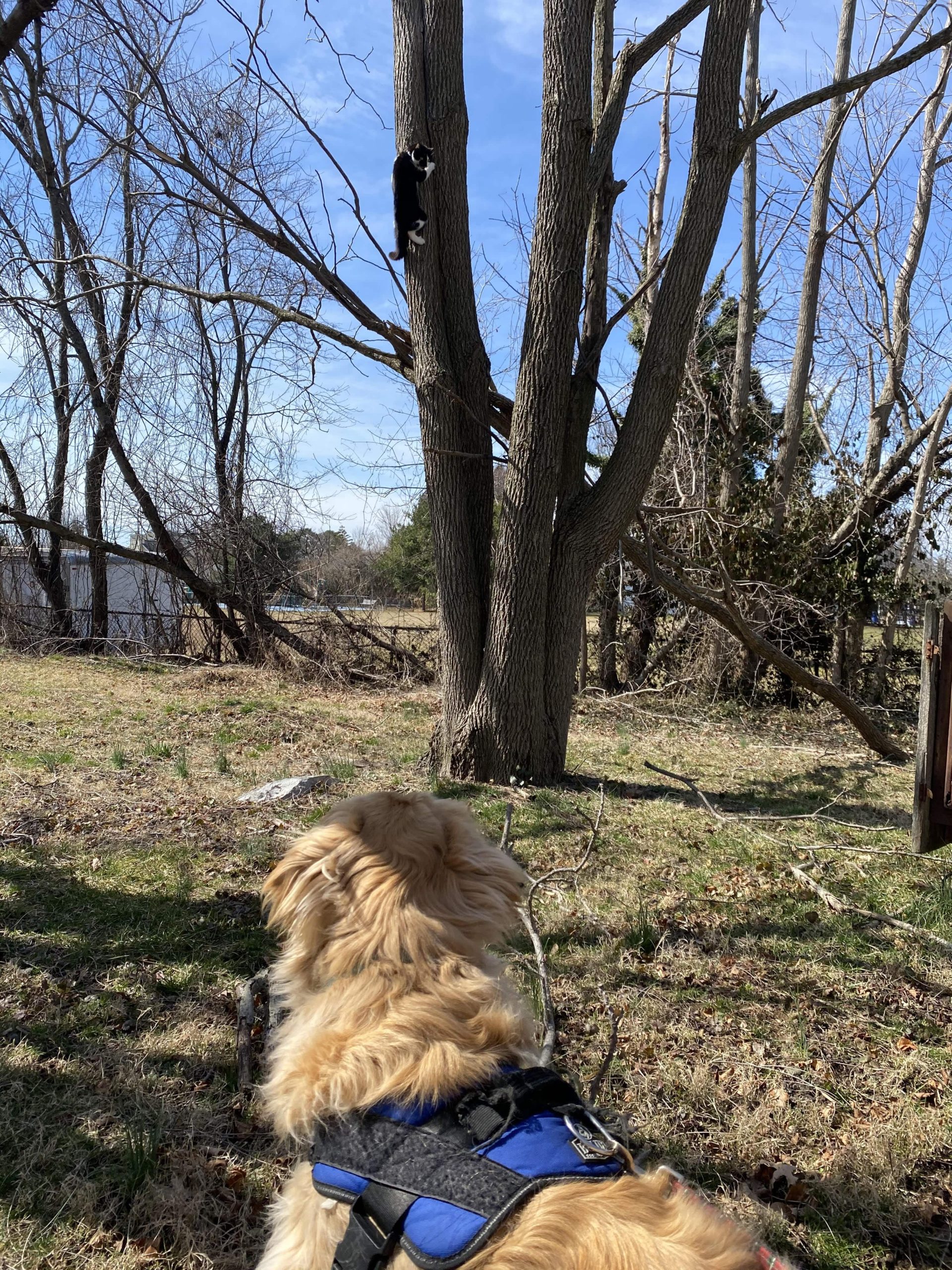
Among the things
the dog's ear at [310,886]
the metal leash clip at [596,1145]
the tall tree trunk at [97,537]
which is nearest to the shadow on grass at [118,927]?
the dog's ear at [310,886]

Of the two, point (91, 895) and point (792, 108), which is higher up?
point (792, 108)

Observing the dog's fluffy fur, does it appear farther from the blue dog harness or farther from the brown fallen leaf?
the brown fallen leaf

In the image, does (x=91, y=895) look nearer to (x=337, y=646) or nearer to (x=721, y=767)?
(x=721, y=767)

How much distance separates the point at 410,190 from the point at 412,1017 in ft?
21.3

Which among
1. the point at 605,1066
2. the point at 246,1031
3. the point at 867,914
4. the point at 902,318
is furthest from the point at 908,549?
the point at 246,1031

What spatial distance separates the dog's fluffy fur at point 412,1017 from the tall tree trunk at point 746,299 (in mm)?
12213

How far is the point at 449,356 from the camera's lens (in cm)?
711

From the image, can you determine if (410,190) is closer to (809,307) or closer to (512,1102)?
(512,1102)

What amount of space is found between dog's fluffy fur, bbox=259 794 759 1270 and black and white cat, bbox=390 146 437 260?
570cm

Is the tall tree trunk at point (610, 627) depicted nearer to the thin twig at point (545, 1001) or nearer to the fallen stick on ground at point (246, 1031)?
the thin twig at point (545, 1001)

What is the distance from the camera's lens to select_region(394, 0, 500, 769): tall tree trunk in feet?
22.2

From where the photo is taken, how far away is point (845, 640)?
14.0 m

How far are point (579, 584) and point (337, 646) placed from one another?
7840 mm

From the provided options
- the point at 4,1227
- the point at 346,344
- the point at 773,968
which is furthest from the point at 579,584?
the point at 4,1227
